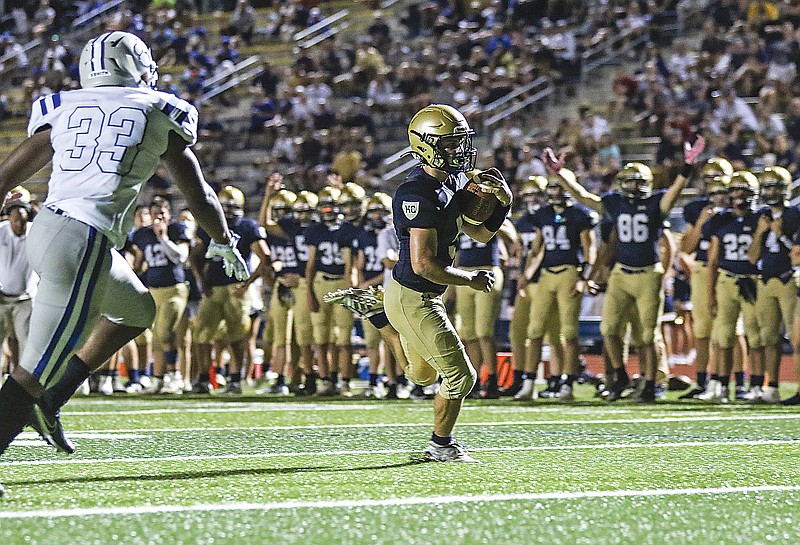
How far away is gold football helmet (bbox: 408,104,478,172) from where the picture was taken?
5680 millimetres

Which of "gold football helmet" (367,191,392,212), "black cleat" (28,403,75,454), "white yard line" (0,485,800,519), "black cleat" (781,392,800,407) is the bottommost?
"white yard line" (0,485,800,519)

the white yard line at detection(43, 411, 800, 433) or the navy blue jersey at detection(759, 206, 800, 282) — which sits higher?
the navy blue jersey at detection(759, 206, 800, 282)

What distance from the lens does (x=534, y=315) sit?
34.7ft

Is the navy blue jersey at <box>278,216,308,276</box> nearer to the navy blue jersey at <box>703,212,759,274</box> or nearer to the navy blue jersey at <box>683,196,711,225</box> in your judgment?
the navy blue jersey at <box>683,196,711,225</box>

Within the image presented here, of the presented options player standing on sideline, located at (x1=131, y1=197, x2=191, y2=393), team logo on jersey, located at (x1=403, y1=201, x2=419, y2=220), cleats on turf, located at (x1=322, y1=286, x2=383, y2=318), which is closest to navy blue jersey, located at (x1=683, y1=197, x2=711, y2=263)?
player standing on sideline, located at (x1=131, y1=197, x2=191, y2=393)

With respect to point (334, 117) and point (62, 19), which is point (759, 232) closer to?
point (334, 117)

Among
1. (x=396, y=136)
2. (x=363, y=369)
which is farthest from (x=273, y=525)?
(x=396, y=136)

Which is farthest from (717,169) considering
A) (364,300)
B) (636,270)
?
(364,300)

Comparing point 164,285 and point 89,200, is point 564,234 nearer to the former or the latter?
point 164,285

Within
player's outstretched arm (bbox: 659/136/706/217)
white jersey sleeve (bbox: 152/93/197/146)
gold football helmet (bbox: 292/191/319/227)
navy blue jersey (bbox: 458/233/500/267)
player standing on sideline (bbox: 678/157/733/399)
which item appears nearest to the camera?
white jersey sleeve (bbox: 152/93/197/146)

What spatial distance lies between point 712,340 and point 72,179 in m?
6.90

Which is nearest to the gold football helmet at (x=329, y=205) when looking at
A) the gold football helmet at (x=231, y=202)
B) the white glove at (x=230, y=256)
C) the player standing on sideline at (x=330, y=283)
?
the player standing on sideline at (x=330, y=283)

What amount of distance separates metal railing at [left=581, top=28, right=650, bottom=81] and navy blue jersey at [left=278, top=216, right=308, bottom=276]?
25.4ft

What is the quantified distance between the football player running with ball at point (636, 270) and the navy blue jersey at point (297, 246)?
2.54 meters
